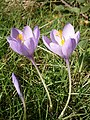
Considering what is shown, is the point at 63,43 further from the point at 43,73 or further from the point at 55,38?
the point at 43,73

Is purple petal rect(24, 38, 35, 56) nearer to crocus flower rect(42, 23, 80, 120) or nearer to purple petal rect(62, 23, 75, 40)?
crocus flower rect(42, 23, 80, 120)

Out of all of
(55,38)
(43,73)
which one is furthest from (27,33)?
(43,73)

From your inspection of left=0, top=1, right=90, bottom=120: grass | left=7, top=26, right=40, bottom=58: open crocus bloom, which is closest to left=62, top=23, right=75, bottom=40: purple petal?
left=7, top=26, right=40, bottom=58: open crocus bloom

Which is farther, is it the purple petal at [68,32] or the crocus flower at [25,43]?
the purple petal at [68,32]

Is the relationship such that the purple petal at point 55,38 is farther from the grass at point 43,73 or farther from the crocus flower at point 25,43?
the grass at point 43,73

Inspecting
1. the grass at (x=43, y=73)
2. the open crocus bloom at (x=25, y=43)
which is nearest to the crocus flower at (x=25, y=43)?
the open crocus bloom at (x=25, y=43)

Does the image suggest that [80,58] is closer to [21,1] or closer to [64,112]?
[64,112]

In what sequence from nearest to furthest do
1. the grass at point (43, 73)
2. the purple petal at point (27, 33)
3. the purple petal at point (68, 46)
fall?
1. the purple petal at point (68, 46)
2. the purple petal at point (27, 33)
3. the grass at point (43, 73)
